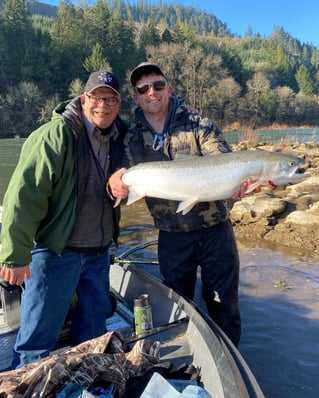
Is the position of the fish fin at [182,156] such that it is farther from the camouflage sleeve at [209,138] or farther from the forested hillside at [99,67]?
the forested hillside at [99,67]

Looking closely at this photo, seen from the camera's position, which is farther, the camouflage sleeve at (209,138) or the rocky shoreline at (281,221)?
the rocky shoreline at (281,221)

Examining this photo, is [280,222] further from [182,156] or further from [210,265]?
[182,156]

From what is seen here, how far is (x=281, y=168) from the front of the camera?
329 centimetres

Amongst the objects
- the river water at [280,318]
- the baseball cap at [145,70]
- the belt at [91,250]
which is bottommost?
the river water at [280,318]

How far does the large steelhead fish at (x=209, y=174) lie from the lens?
3260 millimetres

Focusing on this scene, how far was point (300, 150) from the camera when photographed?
21828mm

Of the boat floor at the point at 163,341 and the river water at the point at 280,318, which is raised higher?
the boat floor at the point at 163,341

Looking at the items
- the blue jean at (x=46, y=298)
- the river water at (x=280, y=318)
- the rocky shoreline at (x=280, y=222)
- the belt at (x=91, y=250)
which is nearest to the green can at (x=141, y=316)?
the blue jean at (x=46, y=298)

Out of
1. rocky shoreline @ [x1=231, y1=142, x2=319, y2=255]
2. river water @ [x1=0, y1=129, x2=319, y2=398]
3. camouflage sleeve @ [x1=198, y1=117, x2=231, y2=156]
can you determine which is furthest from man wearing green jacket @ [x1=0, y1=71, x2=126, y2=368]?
rocky shoreline @ [x1=231, y1=142, x2=319, y2=255]

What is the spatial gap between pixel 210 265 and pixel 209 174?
0.89 meters

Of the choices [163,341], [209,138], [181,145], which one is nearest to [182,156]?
[181,145]

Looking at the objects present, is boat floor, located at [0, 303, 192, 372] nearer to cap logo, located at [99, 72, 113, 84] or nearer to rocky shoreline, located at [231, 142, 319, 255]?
cap logo, located at [99, 72, 113, 84]

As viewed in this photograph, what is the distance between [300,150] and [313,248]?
1547 cm

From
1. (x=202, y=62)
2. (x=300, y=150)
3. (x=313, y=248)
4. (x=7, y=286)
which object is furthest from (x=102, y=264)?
(x=202, y=62)
